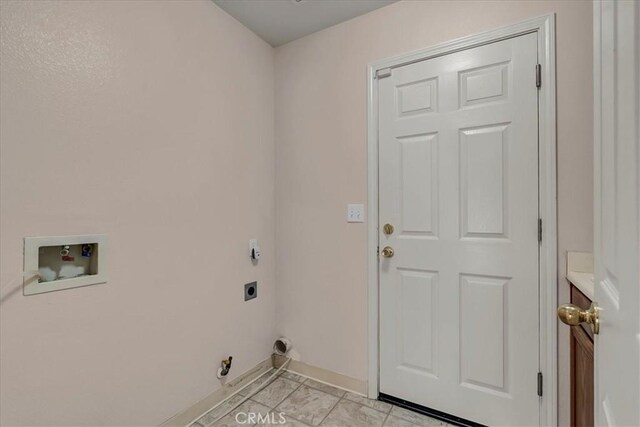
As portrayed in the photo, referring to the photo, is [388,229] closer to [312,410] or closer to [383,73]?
[383,73]

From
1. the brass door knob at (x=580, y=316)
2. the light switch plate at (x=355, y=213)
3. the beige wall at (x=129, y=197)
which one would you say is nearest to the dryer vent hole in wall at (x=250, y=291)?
the beige wall at (x=129, y=197)

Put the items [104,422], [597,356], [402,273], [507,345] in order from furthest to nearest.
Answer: [402,273] → [507,345] → [104,422] → [597,356]

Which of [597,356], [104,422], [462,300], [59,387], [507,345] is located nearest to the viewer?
[597,356]

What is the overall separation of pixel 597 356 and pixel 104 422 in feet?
5.66

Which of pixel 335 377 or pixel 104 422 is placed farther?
pixel 335 377

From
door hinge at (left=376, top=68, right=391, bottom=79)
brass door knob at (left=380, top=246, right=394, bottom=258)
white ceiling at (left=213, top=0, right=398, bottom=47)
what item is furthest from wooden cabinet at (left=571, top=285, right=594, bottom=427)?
white ceiling at (left=213, top=0, right=398, bottom=47)

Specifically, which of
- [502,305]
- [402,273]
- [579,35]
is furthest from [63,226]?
[579,35]

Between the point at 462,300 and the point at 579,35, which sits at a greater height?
the point at 579,35

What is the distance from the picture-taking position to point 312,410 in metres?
1.66

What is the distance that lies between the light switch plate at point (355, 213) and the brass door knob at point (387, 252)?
228 mm

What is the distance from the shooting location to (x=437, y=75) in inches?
63.6

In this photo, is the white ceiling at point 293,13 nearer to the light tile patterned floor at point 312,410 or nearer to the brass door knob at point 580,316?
the brass door knob at point 580,316

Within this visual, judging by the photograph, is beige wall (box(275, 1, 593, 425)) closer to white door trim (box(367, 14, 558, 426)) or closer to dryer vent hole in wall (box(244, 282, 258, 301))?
white door trim (box(367, 14, 558, 426))

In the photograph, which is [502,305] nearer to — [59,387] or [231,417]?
[231,417]
